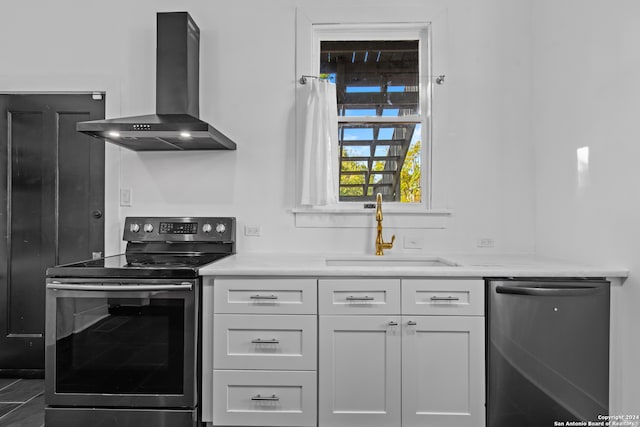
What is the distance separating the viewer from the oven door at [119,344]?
2.01 m

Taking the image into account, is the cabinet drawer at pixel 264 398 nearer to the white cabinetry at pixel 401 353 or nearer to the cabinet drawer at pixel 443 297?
the white cabinetry at pixel 401 353

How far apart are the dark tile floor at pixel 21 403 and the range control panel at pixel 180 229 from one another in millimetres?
1045

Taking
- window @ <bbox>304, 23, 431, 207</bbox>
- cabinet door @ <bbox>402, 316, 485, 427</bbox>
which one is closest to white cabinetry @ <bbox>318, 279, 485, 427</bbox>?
cabinet door @ <bbox>402, 316, 485, 427</bbox>

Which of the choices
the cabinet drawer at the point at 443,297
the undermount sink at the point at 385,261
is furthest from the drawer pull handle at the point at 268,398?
the undermount sink at the point at 385,261

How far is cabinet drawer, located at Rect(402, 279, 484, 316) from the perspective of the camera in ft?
6.59

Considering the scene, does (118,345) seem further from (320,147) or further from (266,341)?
(320,147)

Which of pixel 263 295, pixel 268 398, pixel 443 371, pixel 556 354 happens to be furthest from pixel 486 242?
pixel 268 398

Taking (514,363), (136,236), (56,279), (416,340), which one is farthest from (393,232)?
(56,279)

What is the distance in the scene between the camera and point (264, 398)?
2055 millimetres

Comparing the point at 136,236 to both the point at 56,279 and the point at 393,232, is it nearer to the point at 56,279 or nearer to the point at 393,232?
the point at 56,279

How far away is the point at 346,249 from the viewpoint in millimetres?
2785

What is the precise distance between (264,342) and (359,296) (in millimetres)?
500

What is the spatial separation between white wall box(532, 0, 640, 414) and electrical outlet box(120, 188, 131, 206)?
260cm

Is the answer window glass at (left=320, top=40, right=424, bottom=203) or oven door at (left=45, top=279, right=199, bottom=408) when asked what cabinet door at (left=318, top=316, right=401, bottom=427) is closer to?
oven door at (left=45, top=279, right=199, bottom=408)
